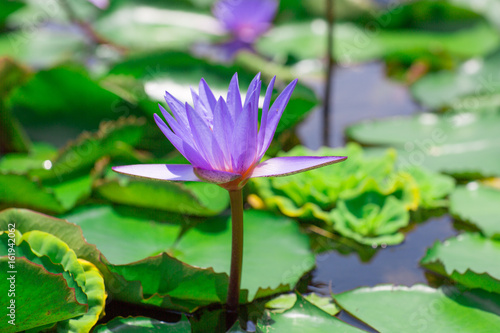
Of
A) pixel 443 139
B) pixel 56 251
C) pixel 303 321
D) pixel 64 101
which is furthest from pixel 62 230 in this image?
pixel 443 139

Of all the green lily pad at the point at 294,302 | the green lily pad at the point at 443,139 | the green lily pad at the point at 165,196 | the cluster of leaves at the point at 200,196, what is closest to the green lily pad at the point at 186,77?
the cluster of leaves at the point at 200,196

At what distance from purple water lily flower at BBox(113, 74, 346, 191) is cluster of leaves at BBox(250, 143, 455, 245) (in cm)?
62

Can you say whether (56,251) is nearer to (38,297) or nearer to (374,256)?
(38,297)

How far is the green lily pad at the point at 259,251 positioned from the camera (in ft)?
4.22

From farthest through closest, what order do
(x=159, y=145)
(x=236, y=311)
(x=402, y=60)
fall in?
1. (x=402, y=60)
2. (x=159, y=145)
3. (x=236, y=311)

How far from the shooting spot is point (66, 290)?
97 cm

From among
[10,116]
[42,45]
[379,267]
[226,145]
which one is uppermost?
[226,145]

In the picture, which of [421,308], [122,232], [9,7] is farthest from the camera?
[9,7]

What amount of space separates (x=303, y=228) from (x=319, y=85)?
1.22 meters

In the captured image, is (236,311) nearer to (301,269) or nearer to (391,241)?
(301,269)

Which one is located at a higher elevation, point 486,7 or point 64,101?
point 486,7

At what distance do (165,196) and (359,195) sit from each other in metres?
0.60

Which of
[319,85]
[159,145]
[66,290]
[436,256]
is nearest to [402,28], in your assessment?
[319,85]

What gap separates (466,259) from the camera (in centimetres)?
135
